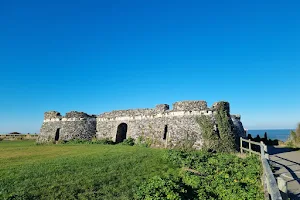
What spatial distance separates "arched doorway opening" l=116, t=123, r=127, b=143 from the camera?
29.5 meters

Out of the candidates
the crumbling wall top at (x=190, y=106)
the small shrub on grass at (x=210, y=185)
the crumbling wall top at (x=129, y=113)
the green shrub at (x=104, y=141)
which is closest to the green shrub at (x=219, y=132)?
the crumbling wall top at (x=190, y=106)

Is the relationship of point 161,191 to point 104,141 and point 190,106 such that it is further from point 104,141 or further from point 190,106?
point 104,141

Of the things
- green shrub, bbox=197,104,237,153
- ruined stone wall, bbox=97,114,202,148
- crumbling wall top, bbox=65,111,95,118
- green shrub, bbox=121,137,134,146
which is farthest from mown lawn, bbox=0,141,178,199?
crumbling wall top, bbox=65,111,95,118

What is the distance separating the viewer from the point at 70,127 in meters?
31.0

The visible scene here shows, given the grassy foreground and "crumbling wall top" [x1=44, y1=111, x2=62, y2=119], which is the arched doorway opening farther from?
the grassy foreground

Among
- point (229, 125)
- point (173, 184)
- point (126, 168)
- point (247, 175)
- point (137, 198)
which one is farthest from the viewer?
point (229, 125)

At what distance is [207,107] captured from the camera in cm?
2197

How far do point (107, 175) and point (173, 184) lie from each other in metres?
3.86

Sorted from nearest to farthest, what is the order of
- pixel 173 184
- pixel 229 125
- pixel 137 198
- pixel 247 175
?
pixel 137 198
pixel 173 184
pixel 247 175
pixel 229 125

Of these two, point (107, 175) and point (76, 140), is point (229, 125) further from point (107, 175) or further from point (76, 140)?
point (76, 140)

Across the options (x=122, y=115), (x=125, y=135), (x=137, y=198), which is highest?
(x=122, y=115)

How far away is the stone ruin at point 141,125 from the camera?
21969 millimetres

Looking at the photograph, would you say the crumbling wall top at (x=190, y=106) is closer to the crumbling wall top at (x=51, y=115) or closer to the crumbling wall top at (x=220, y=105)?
the crumbling wall top at (x=220, y=105)

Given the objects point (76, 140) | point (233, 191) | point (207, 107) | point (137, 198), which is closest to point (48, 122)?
point (76, 140)
